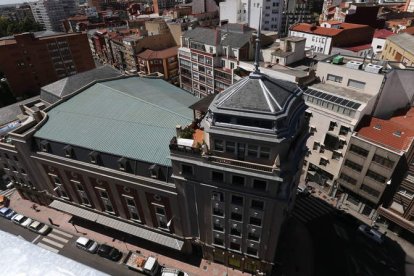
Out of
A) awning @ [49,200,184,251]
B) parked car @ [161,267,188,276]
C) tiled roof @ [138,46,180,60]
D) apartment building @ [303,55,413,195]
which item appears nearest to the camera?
parked car @ [161,267,188,276]

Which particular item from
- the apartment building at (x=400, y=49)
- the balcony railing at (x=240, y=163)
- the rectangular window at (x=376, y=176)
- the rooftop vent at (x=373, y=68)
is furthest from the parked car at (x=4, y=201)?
the apartment building at (x=400, y=49)

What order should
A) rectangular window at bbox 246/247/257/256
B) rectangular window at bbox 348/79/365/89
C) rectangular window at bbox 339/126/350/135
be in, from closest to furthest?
1. rectangular window at bbox 246/247/257/256
2. rectangular window at bbox 339/126/350/135
3. rectangular window at bbox 348/79/365/89

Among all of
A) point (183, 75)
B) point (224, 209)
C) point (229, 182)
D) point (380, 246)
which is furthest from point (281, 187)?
point (183, 75)

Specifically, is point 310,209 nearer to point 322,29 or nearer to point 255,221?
point 255,221

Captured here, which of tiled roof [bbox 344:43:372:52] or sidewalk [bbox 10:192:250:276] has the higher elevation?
tiled roof [bbox 344:43:372:52]

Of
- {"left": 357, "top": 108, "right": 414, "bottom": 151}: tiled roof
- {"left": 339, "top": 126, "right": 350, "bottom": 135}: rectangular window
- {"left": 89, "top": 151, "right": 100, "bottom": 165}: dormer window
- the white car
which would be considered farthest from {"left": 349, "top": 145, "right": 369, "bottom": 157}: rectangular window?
the white car

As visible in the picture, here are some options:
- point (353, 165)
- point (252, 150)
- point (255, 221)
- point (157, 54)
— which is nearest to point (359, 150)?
point (353, 165)

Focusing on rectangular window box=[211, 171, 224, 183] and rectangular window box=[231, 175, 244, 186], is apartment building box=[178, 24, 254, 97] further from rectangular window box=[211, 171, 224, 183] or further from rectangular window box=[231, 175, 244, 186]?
rectangular window box=[231, 175, 244, 186]
